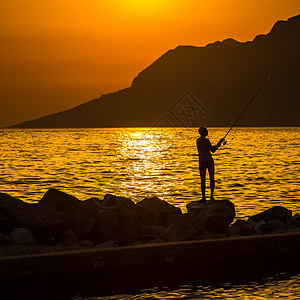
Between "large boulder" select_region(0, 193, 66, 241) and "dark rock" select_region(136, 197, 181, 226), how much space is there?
2.82m

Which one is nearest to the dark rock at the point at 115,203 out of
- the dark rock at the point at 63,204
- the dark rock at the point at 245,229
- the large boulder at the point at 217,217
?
the dark rock at the point at 63,204

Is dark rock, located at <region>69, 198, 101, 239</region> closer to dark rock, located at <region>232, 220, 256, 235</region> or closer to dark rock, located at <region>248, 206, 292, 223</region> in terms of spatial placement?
dark rock, located at <region>232, 220, 256, 235</region>

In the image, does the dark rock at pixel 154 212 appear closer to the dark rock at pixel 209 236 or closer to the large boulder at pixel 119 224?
the large boulder at pixel 119 224

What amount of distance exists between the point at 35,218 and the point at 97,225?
1612 mm

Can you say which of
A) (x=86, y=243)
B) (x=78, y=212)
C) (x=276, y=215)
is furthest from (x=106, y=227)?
(x=276, y=215)

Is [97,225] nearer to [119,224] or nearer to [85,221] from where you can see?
[85,221]

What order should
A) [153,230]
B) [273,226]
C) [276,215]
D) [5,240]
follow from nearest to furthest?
[5,240], [153,230], [273,226], [276,215]

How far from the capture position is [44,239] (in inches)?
578

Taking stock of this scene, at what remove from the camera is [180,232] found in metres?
14.4

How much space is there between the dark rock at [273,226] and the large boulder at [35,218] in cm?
573

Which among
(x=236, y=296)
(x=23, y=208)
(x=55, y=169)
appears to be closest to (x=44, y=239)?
(x=23, y=208)

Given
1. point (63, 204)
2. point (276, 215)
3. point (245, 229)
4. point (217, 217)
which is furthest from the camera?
point (276, 215)

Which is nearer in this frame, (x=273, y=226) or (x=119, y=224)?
(x=119, y=224)

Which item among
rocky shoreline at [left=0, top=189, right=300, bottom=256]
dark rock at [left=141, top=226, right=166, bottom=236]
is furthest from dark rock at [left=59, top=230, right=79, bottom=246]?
dark rock at [left=141, top=226, right=166, bottom=236]
